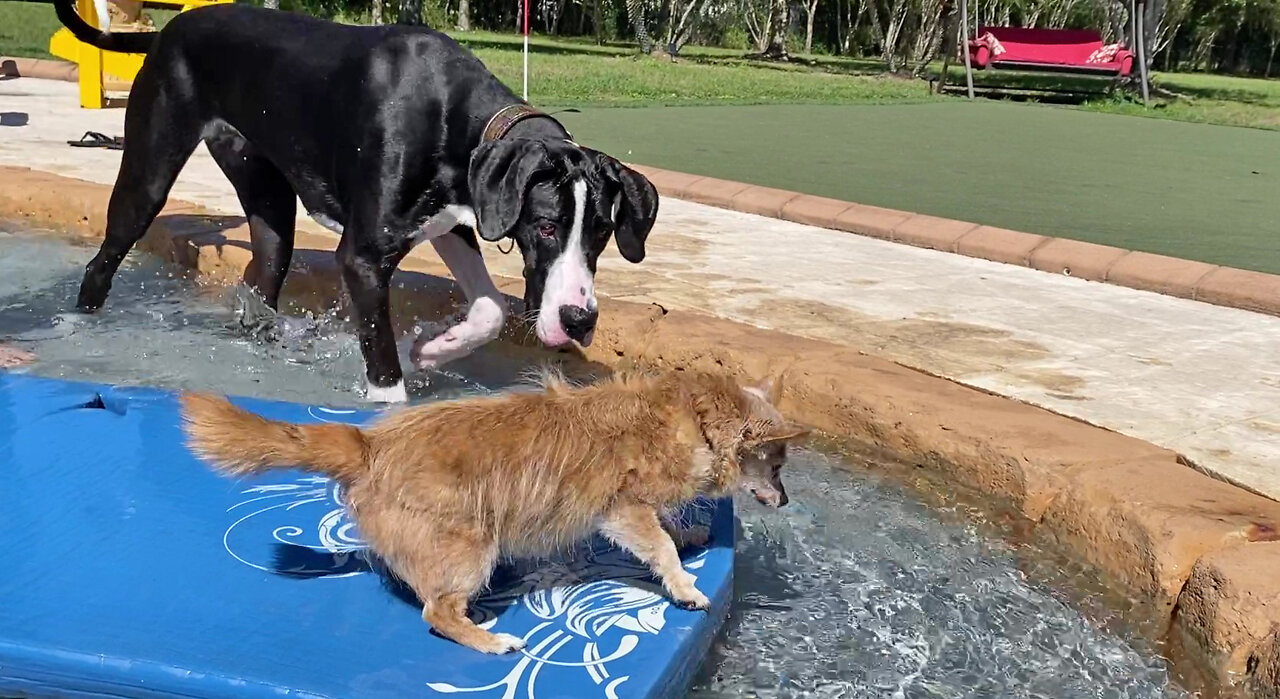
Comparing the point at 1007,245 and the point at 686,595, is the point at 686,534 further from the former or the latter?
the point at 1007,245

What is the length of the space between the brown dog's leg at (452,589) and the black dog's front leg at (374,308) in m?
1.87

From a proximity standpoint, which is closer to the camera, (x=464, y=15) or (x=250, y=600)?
(x=250, y=600)

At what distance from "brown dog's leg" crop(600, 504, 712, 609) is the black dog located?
1.05 meters

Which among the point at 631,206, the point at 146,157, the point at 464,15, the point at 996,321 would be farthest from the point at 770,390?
the point at 464,15

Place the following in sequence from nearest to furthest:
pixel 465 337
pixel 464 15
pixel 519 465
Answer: pixel 519 465 < pixel 465 337 < pixel 464 15

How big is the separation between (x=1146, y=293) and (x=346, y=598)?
515cm

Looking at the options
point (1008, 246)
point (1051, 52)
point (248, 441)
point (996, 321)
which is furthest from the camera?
point (1051, 52)

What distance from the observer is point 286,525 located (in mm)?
3123

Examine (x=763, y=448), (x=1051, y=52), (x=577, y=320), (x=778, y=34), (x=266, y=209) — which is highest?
(x=778, y=34)

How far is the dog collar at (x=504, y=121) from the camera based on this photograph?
4039 mm

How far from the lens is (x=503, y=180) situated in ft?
12.4

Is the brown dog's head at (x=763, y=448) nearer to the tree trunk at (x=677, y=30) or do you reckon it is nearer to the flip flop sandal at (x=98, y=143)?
the flip flop sandal at (x=98, y=143)

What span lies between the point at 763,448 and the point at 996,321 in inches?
119

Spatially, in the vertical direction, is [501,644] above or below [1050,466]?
below
